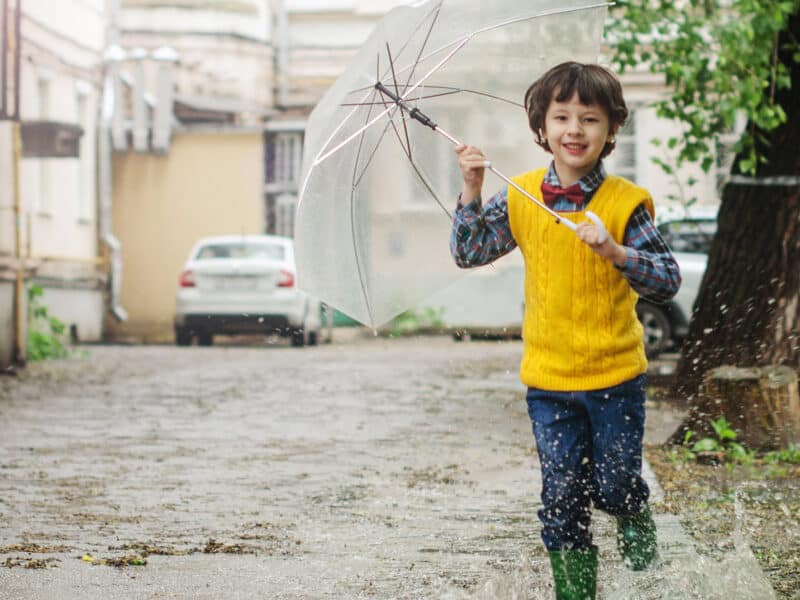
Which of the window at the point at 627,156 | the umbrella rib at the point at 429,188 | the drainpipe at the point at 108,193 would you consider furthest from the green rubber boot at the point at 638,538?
the window at the point at 627,156

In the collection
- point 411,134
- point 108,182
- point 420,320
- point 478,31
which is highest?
point 478,31

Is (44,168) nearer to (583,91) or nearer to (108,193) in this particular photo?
(108,193)

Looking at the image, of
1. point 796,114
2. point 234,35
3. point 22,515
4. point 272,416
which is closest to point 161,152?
point 234,35

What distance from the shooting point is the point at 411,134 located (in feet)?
17.4

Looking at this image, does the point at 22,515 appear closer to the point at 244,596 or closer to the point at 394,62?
the point at 244,596

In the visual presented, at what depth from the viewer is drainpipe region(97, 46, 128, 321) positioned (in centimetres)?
2733

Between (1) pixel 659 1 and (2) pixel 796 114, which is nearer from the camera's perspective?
(2) pixel 796 114

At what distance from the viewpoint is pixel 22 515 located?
270 inches

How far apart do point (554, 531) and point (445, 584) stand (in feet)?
2.64

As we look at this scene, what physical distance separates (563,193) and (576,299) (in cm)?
30

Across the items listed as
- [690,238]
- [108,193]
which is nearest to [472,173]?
[690,238]

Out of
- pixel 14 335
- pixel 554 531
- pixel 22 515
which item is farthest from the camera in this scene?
pixel 14 335

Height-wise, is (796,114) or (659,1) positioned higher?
(659,1)

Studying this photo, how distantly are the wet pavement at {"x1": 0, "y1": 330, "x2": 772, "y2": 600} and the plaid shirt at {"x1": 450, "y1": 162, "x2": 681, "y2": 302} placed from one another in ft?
3.47
